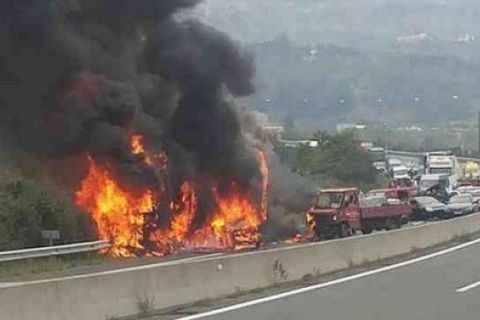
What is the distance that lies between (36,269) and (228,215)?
1558 cm

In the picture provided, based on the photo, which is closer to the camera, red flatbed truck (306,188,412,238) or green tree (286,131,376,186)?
red flatbed truck (306,188,412,238)

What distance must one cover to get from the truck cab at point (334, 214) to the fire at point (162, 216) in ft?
6.97

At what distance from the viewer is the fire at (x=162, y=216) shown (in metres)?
37.9

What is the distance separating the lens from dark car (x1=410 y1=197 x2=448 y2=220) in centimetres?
5656

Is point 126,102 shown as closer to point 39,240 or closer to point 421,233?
point 39,240

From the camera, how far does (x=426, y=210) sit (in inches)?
2227

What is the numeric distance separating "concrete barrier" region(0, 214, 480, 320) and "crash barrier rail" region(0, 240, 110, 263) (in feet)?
32.0

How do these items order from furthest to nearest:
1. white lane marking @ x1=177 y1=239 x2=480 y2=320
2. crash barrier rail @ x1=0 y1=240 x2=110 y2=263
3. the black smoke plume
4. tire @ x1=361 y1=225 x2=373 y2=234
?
tire @ x1=361 y1=225 x2=373 y2=234
the black smoke plume
crash barrier rail @ x1=0 y1=240 x2=110 y2=263
white lane marking @ x1=177 y1=239 x2=480 y2=320

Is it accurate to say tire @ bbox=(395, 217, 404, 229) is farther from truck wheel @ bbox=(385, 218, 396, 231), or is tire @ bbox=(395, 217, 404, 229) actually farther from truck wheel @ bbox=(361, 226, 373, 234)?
truck wheel @ bbox=(361, 226, 373, 234)

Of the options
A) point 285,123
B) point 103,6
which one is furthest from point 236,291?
point 285,123

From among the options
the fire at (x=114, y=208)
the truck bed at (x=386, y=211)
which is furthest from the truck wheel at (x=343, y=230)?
the fire at (x=114, y=208)

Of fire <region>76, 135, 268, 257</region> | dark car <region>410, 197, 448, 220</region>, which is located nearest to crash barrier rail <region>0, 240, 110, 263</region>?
fire <region>76, 135, 268, 257</region>

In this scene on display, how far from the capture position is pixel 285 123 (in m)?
151

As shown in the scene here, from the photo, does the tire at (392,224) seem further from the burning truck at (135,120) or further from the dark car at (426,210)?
the dark car at (426,210)
